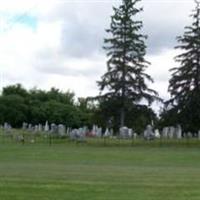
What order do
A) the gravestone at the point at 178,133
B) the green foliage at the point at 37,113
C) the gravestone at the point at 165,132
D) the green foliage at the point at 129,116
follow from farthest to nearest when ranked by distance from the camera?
the green foliage at the point at 37,113, the green foliage at the point at 129,116, the gravestone at the point at 178,133, the gravestone at the point at 165,132

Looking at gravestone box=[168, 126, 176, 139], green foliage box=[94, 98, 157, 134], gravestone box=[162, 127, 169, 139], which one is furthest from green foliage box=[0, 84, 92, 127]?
gravestone box=[168, 126, 176, 139]

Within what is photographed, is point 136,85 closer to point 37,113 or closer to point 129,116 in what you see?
point 129,116

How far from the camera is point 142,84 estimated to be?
80.5 metres

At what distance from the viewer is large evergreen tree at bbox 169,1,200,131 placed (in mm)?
72750

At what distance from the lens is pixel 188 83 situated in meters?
74.1

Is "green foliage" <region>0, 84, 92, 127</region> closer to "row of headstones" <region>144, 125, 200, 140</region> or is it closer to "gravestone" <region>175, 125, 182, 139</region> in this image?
"row of headstones" <region>144, 125, 200, 140</region>

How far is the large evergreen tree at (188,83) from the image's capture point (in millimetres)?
72750

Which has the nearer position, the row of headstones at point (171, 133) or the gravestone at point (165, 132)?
the row of headstones at point (171, 133)

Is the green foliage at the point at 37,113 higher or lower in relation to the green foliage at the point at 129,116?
higher

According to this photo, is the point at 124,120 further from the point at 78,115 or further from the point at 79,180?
the point at 79,180

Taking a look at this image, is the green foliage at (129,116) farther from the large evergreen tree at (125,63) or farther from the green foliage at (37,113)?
the green foliage at (37,113)

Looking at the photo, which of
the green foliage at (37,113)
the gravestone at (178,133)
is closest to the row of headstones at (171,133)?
the gravestone at (178,133)

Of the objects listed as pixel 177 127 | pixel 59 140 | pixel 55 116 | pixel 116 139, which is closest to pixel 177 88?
pixel 177 127

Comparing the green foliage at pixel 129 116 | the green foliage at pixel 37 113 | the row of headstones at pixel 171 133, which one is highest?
the green foliage at pixel 37 113
